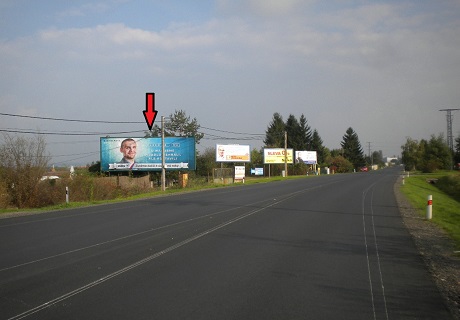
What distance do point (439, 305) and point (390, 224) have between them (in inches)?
360

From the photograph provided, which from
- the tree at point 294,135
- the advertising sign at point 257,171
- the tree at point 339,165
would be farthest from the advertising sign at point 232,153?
the tree at point 294,135

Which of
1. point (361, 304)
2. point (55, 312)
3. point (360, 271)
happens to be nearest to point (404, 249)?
point (360, 271)

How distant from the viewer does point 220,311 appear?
5.75 m

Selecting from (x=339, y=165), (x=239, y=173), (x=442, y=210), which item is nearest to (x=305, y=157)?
(x=339, y=165)

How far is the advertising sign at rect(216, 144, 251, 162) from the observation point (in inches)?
2751

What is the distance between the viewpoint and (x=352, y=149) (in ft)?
457

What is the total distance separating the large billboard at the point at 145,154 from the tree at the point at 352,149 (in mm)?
94452

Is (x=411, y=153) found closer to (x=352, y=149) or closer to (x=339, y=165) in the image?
(x=339, y=165)

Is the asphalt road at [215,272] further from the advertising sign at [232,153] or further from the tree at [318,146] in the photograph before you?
the tree at [318,146]

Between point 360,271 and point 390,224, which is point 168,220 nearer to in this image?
point 390,224

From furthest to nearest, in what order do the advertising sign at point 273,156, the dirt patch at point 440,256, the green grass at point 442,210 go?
the advertising sign at point 273,156
the green grass at point 442,210
the dirt patch at point 440,256

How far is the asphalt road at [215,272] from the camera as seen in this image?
19.3ft

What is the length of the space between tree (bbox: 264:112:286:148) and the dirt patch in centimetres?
10354

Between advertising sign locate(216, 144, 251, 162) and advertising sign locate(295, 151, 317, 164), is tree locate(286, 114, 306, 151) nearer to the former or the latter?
advertising sign locate(295, 151, 317, 164)
